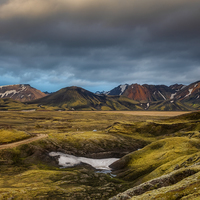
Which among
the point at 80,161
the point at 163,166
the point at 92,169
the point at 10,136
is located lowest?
the point at 92,169

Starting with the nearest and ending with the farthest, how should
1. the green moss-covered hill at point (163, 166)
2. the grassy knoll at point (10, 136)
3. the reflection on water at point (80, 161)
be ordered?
the green moss-covered hill at point (163, 166)
the reflection on water at point (80, 161)
the grassy knoll at point (10, 136)

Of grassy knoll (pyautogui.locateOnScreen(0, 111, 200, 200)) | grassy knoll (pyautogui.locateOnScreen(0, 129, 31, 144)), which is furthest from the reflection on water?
grassy knoll (pyautogui.locateOnScreen(0, 129, 31, 144))

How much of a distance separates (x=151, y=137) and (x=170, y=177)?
406 ft

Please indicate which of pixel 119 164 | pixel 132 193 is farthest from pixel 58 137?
pixel 132 193

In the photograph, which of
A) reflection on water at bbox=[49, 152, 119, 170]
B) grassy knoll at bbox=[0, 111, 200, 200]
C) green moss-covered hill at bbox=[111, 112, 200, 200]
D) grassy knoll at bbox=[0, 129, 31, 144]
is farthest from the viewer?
grassy knoll at bbox=[0, 129, 31, 144]

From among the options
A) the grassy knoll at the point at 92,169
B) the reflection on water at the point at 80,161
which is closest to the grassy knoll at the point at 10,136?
the grassy knoll at the point at 92,169

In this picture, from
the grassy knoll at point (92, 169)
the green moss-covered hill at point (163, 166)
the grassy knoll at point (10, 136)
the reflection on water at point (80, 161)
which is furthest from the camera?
the grassy knoll at point (10, 136)

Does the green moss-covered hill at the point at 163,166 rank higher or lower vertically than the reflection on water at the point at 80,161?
higher

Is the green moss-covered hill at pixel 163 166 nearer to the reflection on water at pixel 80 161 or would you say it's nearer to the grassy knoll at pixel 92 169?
the grassy knoll at pixel 92 169

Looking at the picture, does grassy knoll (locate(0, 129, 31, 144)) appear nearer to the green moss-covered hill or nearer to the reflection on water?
the reflection on water

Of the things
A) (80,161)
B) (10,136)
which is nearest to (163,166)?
(80,161)

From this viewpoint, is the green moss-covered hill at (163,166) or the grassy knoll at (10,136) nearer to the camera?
the green moss-covered hill at (163,166)

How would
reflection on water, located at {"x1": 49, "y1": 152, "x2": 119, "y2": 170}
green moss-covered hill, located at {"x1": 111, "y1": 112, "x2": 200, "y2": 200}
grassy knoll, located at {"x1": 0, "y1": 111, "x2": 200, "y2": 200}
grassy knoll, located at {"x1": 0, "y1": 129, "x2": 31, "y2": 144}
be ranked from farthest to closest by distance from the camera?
1. grassy knoll, located at {"x1": 0, "y1": 129, "x2": 31, "y2": 144}
2. reflection on water, located at {"x1": 49, "y1": 152, "x2": 119, "y2": 170}
3. grassy knoll, located at {"x1": 0, "y1": 111, "x2": 200, "y2": 200}
4. green moss-covered hill, located at {"x1": 111, "y1": 112, "x2": 200, "y2": 200}

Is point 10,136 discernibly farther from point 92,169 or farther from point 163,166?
point 163,166
